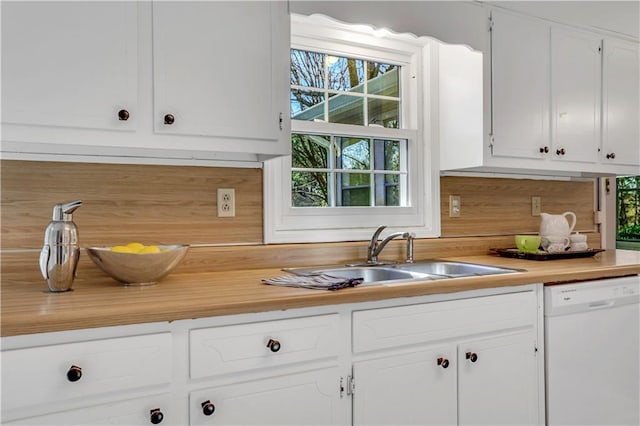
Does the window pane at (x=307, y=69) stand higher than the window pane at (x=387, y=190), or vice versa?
the window pane at (x=307, y=69)

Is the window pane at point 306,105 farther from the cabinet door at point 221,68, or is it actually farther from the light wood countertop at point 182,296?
the light wood countertop at point 182,296

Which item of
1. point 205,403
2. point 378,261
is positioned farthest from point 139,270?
point 378,261

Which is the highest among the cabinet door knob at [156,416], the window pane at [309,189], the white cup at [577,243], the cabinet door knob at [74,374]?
the window pane at [309,189]

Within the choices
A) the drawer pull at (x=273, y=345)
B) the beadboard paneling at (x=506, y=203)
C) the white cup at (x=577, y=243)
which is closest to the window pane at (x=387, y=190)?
the beadboard paneling at (x=506, y=203)

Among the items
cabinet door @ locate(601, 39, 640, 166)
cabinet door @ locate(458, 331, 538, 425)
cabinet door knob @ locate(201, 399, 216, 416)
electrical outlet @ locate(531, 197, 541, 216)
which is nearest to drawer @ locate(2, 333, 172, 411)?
cabinet door knob @ locate(201, 399, 216, 416)

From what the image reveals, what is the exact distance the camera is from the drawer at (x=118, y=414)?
1114mm

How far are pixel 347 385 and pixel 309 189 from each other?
39.8 inches

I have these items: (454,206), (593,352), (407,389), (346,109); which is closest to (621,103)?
(454,206)

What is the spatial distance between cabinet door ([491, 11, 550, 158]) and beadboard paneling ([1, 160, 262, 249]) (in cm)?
114

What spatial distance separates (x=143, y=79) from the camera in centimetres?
151

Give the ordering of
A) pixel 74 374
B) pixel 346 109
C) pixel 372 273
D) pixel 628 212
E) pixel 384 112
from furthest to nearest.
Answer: pixel 628 212
pixel 384 112
pixel 346 109
pixel 372 273
pixel 74 374

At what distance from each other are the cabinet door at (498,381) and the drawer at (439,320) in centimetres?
6

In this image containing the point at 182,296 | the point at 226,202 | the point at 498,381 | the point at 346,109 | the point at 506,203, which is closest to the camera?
the point at 182,296

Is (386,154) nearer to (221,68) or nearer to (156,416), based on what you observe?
(221,68)
